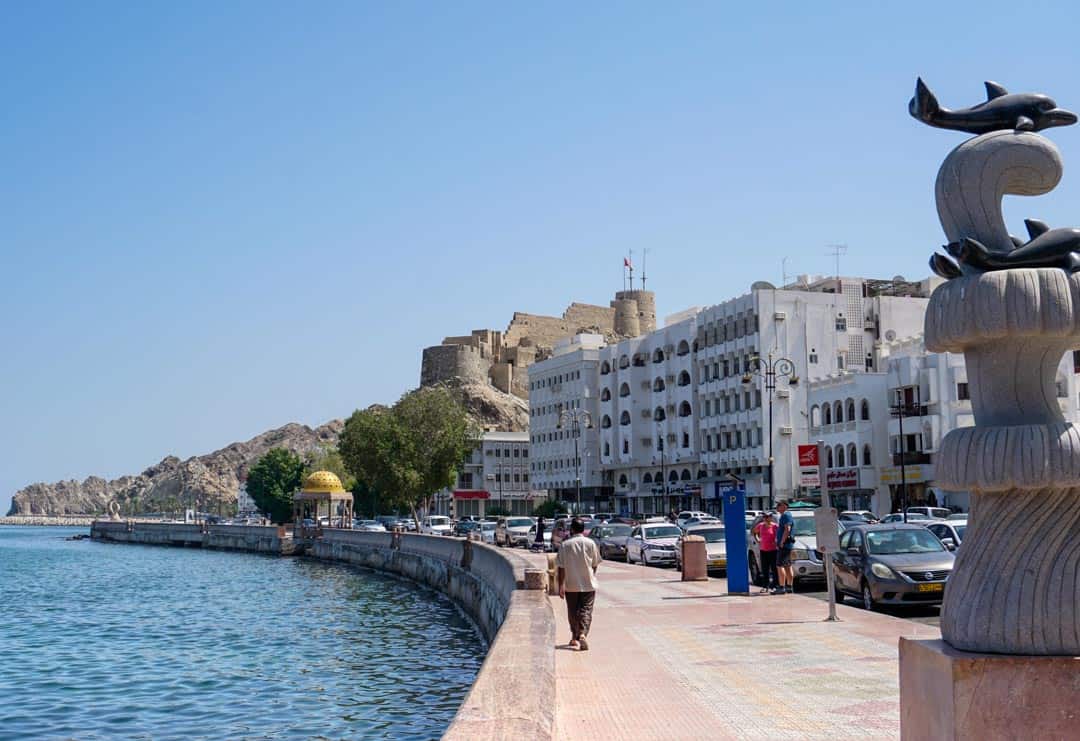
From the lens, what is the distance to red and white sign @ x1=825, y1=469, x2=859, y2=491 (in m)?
61.9

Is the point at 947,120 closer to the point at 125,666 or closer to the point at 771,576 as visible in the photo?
the point at 771,576

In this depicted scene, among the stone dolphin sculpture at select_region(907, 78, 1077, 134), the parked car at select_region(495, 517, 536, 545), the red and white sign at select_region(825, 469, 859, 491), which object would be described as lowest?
the parked car at select_region(495, 517, 536, 545)

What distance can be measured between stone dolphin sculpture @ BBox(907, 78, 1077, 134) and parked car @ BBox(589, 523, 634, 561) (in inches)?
1359

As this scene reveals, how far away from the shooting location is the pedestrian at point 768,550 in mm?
21734

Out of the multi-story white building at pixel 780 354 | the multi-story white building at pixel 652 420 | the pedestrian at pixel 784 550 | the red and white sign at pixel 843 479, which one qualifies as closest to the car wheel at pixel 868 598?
the pedestrian at pixel 784 550

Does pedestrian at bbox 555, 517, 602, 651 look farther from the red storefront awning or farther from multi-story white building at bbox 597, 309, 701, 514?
the red storefront awning

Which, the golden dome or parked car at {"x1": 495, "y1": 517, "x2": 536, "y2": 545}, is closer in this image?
parked car at {"x1": 495, "y1": 517, "x2": 536, "y2": 545}

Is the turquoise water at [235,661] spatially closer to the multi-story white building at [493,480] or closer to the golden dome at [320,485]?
the golden dome at [320,485]

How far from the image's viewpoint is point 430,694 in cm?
2006

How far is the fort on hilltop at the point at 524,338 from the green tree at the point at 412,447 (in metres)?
84.4

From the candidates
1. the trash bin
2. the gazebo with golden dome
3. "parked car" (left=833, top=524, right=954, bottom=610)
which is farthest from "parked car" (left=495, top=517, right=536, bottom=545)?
"parked car" (left=833, top=524, right=954, bottom=610)

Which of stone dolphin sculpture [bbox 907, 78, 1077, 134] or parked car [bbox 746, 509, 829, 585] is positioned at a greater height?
stone dolphin sculpture [bbox 907, 78, 1077, 134]

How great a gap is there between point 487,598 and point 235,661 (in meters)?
6.18

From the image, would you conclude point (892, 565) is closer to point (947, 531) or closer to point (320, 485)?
point (947, 531)
